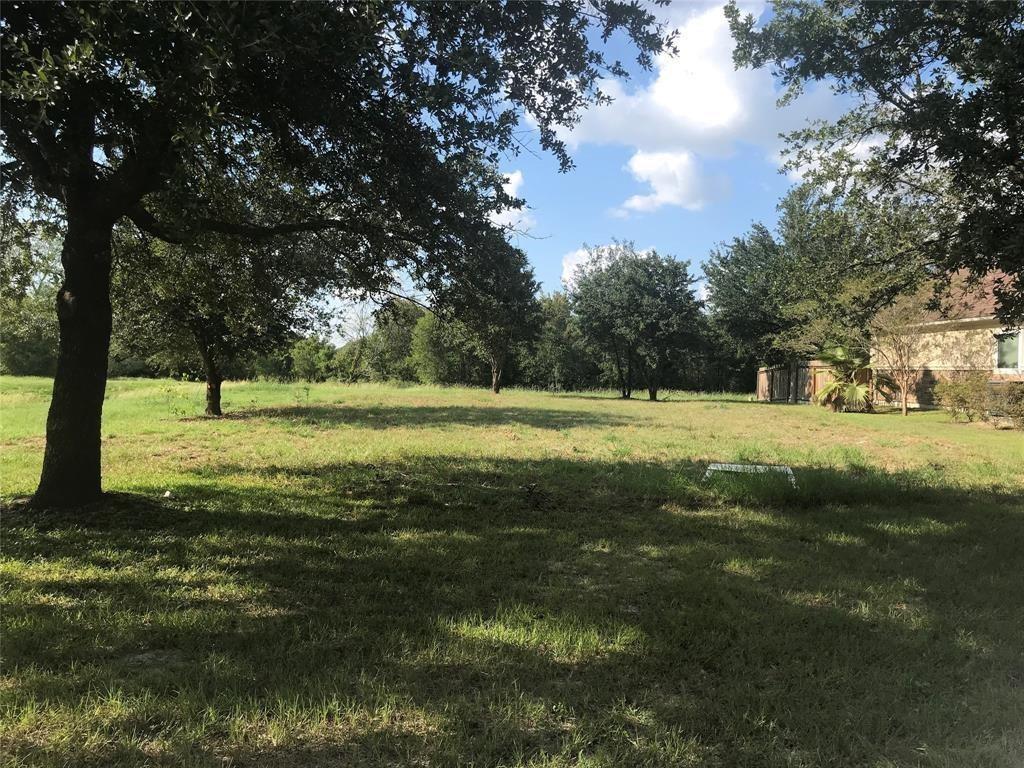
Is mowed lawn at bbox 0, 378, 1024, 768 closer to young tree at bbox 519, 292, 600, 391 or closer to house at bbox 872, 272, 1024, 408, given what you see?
house at bbox 872, 272, 1024, 408

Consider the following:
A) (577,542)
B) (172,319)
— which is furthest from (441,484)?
(172,319)

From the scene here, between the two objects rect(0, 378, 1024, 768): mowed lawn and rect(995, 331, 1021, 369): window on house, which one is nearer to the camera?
rect(0, 378, 1024, 768): mowed lawn

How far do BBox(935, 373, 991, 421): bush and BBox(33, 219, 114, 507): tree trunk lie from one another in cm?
2169

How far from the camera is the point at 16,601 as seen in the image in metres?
3.74

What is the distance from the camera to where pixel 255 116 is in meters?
5.40

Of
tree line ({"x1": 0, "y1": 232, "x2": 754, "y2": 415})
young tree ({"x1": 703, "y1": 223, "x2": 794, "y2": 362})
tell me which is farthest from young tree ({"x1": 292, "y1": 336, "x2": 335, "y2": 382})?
young tree ({"x1": 703, "y1": 223, "x2": 794, "y2": 362})

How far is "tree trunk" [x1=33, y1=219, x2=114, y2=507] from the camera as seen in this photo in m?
5.94

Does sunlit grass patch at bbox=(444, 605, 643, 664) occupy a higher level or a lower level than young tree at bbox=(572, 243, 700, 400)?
lower

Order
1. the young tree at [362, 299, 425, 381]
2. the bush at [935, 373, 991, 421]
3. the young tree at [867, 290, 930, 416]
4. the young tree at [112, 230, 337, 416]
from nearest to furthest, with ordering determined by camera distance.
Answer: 1. the young tree at [112, 230, 337, 416]
2. the bush at [935, 373, 991, 421]
3. the young tree at [867, 290, 930, 416]
4. the young tree at [362, 299, 425, 381]

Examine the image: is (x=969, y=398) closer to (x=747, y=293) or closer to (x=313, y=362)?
(x=747, y=293)

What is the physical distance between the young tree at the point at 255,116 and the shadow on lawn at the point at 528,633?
98.5 inches

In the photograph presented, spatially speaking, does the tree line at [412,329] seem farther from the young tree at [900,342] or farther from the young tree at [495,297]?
the young tree at [900,342]

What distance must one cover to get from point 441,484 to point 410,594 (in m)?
4.03

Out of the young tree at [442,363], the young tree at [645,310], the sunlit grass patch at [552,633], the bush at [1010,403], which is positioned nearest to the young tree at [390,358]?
the young tree at [442,363]
